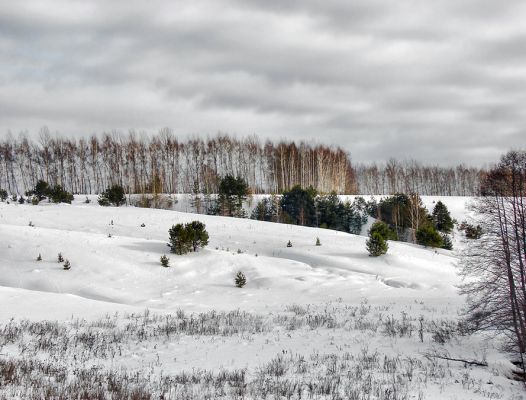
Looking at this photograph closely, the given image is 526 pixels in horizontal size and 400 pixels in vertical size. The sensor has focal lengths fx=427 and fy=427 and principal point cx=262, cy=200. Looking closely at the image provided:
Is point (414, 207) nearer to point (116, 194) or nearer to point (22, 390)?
point (116, 194)

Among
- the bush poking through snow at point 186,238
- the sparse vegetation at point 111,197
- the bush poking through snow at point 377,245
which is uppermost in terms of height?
the sparse vegetation at point 111,197

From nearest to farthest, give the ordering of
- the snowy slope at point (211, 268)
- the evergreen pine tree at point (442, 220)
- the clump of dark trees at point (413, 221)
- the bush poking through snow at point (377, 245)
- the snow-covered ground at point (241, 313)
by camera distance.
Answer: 1. the snow-covered ground at point (241, 313)
2. the snowy slope at point (211, 268)
3. the bush poking through snow at point (377, 245)
4. the clump of dark trees at point (413, 221)
5. the evergreen pine tree at point (442, 220)

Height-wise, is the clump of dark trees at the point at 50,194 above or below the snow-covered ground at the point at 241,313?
above

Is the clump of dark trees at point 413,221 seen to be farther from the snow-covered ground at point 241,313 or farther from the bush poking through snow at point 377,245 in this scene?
the snow-covered ground at point 241,313

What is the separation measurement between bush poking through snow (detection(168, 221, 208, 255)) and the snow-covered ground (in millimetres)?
584

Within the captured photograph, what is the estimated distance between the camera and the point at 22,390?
605cm

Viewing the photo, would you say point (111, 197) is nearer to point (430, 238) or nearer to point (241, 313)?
point (430, 238)

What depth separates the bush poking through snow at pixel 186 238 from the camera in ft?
78.4

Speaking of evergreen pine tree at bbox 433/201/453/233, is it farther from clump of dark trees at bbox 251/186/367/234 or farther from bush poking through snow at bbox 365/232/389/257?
bush poking through snow at bbox 365/232/389/257

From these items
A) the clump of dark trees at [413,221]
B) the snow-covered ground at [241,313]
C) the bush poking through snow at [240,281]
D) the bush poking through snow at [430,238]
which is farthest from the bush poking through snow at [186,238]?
the bush poking through snow at [430,238]

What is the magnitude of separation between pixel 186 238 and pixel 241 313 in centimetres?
973

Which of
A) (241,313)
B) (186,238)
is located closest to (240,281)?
(186,238)

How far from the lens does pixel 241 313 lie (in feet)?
49.4

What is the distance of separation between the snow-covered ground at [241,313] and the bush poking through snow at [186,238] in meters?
0.58
